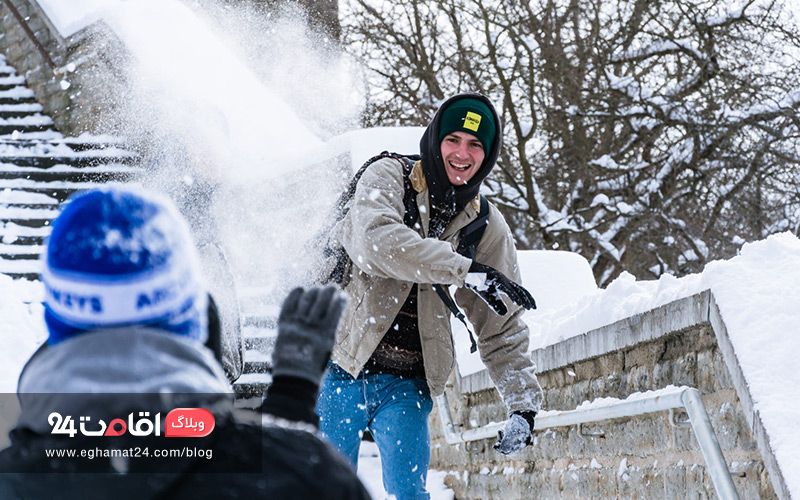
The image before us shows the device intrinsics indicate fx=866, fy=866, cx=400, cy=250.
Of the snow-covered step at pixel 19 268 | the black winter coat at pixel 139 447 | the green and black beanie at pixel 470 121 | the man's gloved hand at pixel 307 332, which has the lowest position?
the black winter coat at pixel 139 447

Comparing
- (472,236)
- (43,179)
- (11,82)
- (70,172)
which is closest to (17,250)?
(43,179)

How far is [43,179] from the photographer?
8.84m

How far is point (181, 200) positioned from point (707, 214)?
7773 mm

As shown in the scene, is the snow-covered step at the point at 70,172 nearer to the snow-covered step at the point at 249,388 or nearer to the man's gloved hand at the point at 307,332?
the snow-covered step at the point at 249,388

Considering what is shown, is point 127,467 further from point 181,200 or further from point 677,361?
point 181,200

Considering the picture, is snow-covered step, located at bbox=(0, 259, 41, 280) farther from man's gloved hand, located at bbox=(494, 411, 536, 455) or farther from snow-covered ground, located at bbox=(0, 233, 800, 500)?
man's gloved hand, located at bbox=(494, 411, 536, 455)

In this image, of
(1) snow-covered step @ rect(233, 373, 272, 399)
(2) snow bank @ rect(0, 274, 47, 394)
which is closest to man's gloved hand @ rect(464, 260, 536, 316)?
(2) snow bank @ rect(0, 274, 47, 394)

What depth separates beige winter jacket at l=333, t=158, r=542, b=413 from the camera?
115 inches

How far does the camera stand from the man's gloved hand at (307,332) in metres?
1.29

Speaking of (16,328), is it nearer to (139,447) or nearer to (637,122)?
(139,447)

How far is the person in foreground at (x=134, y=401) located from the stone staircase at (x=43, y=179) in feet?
16.5

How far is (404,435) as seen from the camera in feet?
10.3

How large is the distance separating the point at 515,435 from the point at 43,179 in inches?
280

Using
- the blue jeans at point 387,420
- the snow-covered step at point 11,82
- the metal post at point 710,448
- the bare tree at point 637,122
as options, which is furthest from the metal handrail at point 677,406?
the snow-covered step at point 11,82
